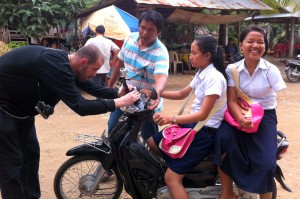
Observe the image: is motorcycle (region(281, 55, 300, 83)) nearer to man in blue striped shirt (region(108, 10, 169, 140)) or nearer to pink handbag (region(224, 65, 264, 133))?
man in blue striped shirt (region(108, 10, 169, 140))

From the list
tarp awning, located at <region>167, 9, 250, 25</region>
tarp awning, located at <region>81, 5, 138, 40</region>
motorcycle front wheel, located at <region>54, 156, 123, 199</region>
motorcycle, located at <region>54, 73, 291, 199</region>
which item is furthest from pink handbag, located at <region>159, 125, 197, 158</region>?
tarp awning, located at <region>167, 9, 250, 25</region>

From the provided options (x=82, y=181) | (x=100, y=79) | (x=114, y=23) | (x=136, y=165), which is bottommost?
(x=100, y=79)

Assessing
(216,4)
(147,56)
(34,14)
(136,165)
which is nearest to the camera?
(136,165)

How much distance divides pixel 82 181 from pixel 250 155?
1.50 metres

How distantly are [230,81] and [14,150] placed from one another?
1827 millimetres

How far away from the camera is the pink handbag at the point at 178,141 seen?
277 centimetres

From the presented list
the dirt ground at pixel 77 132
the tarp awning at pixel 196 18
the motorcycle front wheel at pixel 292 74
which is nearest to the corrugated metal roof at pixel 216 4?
the tarp awning at pixel 196 18

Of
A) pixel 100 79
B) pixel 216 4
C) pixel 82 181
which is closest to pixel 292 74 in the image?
pixel 216 4

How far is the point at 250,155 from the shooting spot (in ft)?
9.00

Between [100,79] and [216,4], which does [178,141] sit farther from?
[216,4]

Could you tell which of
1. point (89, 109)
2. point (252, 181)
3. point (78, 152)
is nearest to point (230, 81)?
point (252, 181)

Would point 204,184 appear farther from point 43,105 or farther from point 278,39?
point 278,39

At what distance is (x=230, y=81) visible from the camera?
281 cm

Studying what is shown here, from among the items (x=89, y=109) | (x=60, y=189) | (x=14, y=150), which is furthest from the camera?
(x=60, y=189)
